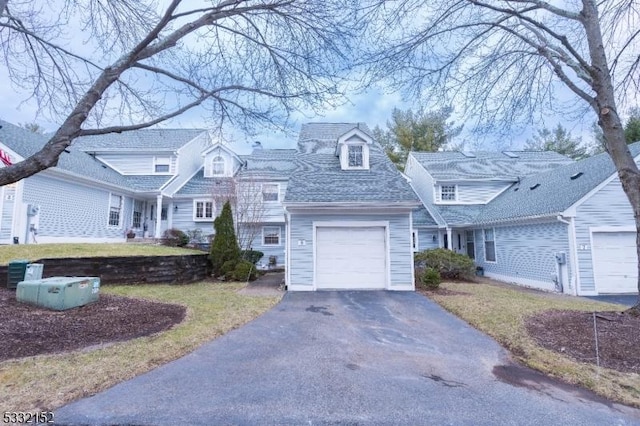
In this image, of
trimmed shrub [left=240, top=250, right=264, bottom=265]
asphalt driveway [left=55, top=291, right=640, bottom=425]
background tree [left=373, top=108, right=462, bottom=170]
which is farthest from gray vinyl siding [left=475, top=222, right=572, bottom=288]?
background tree [left=373, top=108, right=462, bottom=170]

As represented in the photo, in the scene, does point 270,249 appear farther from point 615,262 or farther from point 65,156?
point 615,262

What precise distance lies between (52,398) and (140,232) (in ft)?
58.9

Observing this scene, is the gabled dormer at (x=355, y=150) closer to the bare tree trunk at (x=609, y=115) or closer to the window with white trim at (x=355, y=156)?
the window with white trim at (x=355, y=156)

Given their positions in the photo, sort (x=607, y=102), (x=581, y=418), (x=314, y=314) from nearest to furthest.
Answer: (x=581, y=418), (x=607, y=102), (x=314, y=314)

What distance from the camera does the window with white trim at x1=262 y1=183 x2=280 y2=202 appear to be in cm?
1941

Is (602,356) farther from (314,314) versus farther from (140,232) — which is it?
(140,232)

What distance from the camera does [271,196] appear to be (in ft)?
64.3

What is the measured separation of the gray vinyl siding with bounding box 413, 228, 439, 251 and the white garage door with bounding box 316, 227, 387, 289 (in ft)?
25.9

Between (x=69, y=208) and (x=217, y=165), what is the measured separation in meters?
8.42

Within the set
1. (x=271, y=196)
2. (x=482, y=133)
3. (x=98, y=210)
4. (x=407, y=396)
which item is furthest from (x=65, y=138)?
(x=271, y=196)

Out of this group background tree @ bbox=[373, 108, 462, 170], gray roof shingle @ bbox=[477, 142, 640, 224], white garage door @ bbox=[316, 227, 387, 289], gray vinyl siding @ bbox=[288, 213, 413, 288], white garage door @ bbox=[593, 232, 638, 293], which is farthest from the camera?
background tree @ bbox=[373, 108, 462, 170]

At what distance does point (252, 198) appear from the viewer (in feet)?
57.9

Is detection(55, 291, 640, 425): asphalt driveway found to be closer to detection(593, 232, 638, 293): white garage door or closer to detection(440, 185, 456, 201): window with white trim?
detection(593, 232, 638, 293): white garage door

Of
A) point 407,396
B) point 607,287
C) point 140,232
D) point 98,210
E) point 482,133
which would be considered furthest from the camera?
point 140,232
